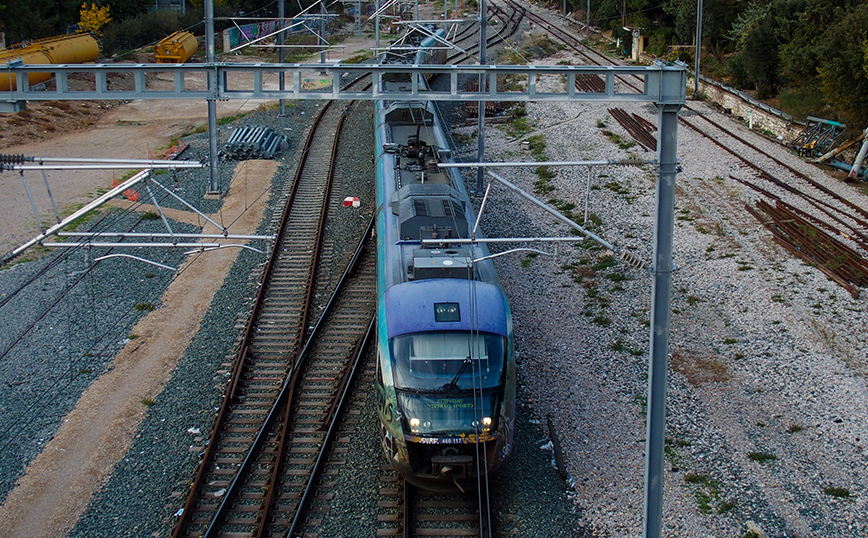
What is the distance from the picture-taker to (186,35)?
4034cm

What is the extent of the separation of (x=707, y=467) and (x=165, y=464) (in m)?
8.40

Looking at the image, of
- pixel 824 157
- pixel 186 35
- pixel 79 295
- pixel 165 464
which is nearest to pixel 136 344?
pixel 79 295

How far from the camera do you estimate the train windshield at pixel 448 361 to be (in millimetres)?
11391

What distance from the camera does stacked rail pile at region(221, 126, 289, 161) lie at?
1097 inches

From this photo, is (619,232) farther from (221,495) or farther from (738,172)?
(221,495)

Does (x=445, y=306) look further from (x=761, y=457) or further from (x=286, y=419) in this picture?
(x=761, y=457)

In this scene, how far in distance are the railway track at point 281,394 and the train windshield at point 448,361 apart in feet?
7.89

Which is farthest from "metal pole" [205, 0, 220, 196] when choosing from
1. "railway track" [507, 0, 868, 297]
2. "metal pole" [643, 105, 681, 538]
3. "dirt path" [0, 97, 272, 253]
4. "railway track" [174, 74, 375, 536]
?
"metal pole" [643, 105, 681, 538]

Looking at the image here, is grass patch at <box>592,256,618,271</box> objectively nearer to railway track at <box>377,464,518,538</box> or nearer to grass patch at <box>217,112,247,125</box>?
railway track at <box>377,464,518,538</box>

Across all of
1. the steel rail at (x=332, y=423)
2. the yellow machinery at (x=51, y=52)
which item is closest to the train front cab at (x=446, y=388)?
the steel rail at (x=332, y=423)

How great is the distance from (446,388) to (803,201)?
16.5 meters

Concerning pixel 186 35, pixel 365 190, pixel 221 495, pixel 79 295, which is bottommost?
pixel 221 495

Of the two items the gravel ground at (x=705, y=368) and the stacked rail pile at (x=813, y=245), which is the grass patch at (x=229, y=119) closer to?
the gravel ground at (x=705, y=368)

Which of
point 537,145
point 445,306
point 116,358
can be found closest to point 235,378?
point 116,358
